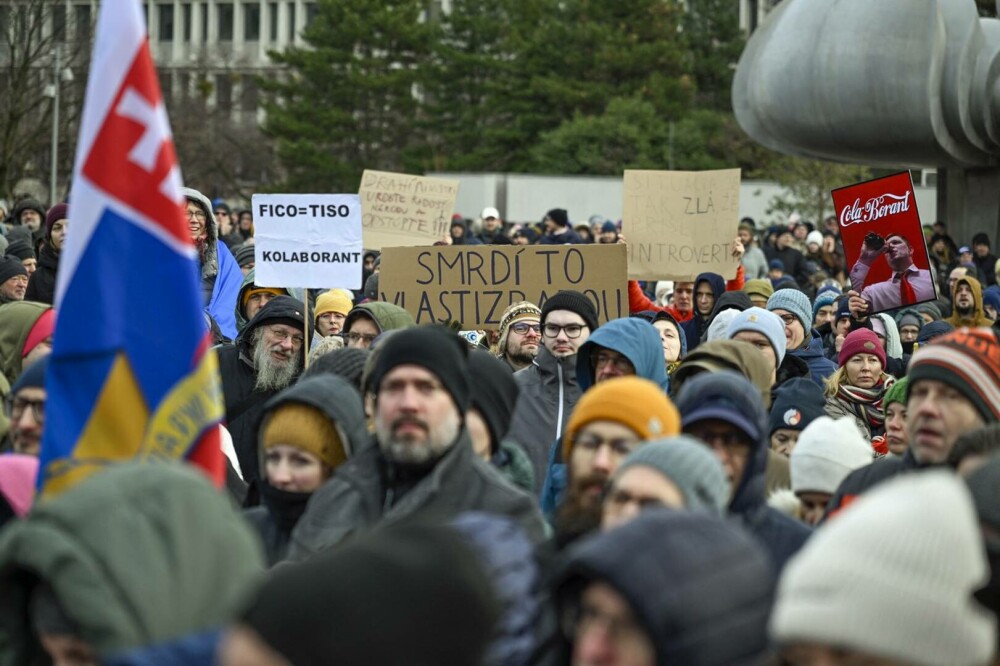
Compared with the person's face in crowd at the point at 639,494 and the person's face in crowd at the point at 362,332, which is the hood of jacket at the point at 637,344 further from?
the person's face in crowd at the point at 639,494

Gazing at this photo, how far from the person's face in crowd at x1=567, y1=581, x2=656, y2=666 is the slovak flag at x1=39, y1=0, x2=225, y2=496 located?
55.0 inches

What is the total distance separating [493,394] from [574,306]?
263cm

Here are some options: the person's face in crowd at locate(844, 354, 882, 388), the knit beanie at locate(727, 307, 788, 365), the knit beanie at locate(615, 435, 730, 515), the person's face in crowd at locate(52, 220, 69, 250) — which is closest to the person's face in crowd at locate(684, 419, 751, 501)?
the knit beanie at locate(615, 435, 730, 515)

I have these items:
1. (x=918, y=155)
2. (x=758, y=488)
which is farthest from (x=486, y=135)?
(x=758, y=488)

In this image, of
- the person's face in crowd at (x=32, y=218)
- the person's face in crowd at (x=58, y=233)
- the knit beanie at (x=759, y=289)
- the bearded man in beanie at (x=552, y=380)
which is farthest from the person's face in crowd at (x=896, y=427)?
the person's face in crowd at (x=32, y=218)

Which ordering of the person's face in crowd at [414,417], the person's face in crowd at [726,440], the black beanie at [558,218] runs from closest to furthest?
the person's face in crowd at [414,417]
the person's face in crowd at [726,440]
the black beanie at [558,218]

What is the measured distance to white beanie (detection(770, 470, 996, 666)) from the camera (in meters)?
2.98

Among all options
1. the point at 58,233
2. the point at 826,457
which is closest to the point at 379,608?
the point at 826,457

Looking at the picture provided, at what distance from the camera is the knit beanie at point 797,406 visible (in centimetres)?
770

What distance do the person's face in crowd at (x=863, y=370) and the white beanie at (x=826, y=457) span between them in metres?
3.59

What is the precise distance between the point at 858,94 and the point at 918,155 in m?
1.38

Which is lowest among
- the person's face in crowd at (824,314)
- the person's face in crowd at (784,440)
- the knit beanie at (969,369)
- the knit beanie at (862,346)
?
the person's face in crowd at (784,440)

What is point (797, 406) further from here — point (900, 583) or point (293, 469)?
point (900, 583)

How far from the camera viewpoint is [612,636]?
3334 mm
